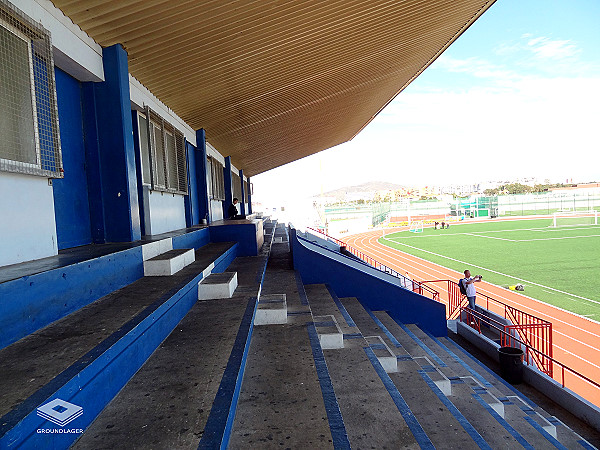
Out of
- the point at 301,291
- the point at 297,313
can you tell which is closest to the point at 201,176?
the point at 301,291

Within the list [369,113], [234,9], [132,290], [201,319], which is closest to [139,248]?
[132,290]

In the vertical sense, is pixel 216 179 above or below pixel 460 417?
above

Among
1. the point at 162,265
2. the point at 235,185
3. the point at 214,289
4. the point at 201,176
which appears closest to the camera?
the point at 162,265

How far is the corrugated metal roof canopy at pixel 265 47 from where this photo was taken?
16.4 ft

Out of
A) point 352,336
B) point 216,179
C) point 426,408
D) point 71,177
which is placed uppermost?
point 216,179

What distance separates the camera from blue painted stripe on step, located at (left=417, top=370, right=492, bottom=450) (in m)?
3.33

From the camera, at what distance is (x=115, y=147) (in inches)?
205

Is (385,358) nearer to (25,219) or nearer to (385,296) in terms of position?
(385,296)

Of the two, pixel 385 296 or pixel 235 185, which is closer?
pixel 385 296

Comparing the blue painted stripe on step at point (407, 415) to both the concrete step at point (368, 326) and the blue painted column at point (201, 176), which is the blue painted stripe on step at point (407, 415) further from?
the blue painted column at point (201, 176)

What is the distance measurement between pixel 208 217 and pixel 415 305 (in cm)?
631

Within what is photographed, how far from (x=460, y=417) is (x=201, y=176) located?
30.5ft

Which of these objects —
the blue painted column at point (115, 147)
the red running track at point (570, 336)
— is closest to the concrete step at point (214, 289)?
the blue painted column at point (115, 147)

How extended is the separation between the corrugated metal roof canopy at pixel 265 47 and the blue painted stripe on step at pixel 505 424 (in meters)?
6.20
